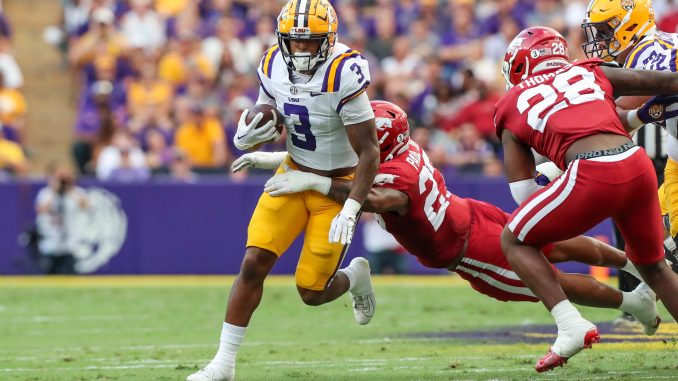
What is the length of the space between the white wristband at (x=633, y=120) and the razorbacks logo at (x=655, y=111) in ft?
0.22

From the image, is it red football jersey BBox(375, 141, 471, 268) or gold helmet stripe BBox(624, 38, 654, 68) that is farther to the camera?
red football jersey BBox(375, 141, 471, 268)

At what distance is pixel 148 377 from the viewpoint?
6195mm

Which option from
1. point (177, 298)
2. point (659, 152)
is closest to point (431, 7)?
point (177, 298)

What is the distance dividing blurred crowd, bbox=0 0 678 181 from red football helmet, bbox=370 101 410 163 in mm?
6134

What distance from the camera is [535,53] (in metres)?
5.89

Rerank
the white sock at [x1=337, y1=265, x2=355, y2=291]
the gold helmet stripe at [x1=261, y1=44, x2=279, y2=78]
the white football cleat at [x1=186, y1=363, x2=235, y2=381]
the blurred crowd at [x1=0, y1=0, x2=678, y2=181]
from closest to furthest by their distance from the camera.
A: the white football cleat at [x1=186, y1=363, x2=235, y2=381] < the gold helmet stripe at [x1=261, y1=44, x2=279, y2=78] < the white sock at [x1=337, y1=265, x2=355, y2=291] < the blurred crowd at [x1=0, y1=0, x2=678, y2=181]

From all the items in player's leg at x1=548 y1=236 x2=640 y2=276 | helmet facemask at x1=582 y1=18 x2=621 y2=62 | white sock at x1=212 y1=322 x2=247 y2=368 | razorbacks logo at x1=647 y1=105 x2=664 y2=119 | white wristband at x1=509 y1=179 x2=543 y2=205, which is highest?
helmet facemask at x1=582 y1=18 x2=621 y2=62

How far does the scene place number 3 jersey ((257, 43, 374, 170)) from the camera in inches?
236

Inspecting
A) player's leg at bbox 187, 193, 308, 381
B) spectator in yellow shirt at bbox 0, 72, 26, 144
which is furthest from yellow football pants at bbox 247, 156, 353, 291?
spectator in yellow shirt at bbox 0, 72, 26, 144

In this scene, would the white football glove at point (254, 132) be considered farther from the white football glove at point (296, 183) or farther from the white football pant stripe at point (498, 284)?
the white football pant stripe at point (498, 284)

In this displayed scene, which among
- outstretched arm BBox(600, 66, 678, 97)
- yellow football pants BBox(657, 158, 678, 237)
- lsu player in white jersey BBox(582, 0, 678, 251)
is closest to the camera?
outstretched arm BBox(600, 66, 678, 97)

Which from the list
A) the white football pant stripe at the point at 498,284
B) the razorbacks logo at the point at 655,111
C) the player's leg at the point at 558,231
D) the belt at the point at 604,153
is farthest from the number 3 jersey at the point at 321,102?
the razorbacks logo at the point at 655,111

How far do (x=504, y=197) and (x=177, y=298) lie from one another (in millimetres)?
3613

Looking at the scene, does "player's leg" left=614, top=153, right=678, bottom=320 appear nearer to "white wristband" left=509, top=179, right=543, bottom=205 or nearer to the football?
"white wristband" left=509, top=179, right=543, bottom=205
